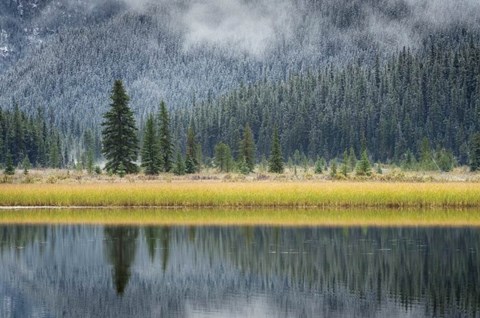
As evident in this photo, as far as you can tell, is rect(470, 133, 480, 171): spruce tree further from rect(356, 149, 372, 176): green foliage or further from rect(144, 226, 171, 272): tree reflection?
rect(144, 226, 171, 272): tree reflection

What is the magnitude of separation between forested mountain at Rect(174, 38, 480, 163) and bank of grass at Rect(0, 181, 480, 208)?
8207cm

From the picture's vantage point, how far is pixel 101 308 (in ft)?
73.3

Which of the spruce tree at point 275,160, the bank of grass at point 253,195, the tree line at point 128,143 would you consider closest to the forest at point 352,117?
the spruce tree at point 275,160

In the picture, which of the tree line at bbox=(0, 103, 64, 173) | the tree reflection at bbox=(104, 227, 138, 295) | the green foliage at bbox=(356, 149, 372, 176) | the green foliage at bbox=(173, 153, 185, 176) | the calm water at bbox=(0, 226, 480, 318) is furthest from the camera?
the tree line at bbox=(0, 103, 64, 173)

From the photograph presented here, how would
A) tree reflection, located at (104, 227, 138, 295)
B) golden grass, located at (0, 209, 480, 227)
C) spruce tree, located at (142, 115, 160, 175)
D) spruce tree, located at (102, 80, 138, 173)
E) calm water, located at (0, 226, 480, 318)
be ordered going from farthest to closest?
spruce tree, located at (142, 115, 160, 175) < spruce tree, located at (102, 80, 138, 173) < golden grass, located at (0, 209, 480, 227) < tree reflection, located at (104, 227, 138, 295) < calm water, located at (0, 226, 480, 318)

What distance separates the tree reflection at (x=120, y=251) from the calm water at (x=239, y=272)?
1.7 inches

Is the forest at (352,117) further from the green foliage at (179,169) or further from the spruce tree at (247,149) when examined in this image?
the green foliage at (179,169)

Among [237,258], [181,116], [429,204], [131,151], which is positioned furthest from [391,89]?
[237,258]

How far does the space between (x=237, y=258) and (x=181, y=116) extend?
514ft

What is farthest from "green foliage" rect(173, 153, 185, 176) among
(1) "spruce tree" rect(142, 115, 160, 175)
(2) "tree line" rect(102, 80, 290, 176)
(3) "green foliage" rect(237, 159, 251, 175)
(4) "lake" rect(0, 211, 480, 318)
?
(4) "lake" rect(0, 211, 480, 318)

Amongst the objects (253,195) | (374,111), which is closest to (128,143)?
(253,195)

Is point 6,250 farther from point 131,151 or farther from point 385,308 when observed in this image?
point 131,151

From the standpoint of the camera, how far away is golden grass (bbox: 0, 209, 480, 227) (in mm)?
41219

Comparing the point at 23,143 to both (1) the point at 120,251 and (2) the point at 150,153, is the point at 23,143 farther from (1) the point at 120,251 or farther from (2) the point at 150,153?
(1) the point at 120,251
